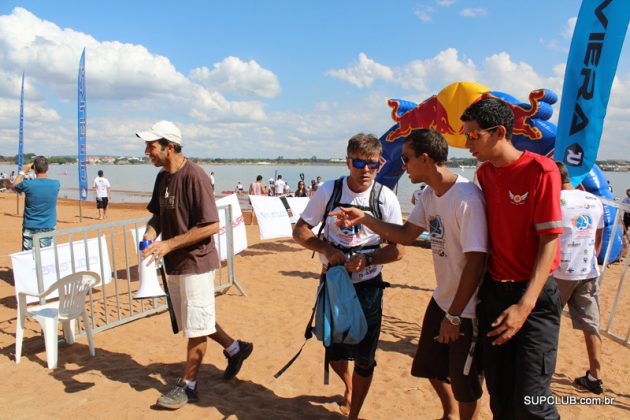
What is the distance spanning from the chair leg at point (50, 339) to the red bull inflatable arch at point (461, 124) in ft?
19.0

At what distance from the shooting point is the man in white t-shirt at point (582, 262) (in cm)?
365

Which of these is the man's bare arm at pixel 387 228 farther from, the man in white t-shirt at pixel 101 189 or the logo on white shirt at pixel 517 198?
the man in white t-shirt at pixel 101 189

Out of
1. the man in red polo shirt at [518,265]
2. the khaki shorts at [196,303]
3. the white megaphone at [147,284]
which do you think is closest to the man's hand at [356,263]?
the man in red polo shirt at [518,265]

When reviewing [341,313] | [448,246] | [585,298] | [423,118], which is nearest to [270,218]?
[423,118]

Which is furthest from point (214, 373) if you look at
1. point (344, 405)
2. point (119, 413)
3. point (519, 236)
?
point (519, 236)

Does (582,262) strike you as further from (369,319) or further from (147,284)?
(147,284)

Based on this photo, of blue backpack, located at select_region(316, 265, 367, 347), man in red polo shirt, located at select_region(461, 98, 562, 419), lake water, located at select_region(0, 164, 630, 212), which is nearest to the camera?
man in red polo shirt, located at select_region(461, 98, 562, 419)

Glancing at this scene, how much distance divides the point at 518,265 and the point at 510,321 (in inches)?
10.8

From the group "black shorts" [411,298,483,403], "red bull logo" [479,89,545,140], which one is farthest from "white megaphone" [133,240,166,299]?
"red bull logo" [479,89,545,140]

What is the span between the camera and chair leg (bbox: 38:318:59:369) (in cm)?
412

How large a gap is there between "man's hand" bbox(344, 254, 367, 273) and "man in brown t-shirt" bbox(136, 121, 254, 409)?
125 centimetres

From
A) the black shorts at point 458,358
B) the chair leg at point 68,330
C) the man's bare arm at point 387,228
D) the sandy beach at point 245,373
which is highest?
the man's bare arm at point 387,228

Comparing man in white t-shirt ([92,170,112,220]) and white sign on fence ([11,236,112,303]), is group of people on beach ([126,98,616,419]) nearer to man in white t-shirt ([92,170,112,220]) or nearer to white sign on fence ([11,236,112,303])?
white sign on fence ([11,236,112,303])

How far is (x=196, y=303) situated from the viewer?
3.51m
